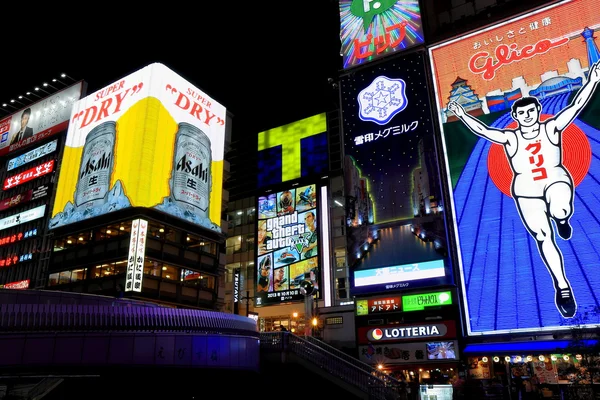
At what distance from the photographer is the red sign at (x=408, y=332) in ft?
116

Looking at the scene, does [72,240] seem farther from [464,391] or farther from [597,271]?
[597,271]

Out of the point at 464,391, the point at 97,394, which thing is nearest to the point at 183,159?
the point at 97,394

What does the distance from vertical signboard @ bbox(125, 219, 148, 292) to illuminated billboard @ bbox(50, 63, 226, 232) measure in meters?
2.17

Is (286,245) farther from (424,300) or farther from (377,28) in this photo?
(377,28)

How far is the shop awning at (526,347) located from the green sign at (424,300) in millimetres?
3935

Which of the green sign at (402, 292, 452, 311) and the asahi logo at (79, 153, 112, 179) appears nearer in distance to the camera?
the green sign at (402, 292, 452, 311)

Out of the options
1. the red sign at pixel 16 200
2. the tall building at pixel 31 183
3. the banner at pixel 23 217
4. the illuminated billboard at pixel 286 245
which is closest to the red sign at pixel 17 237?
the tall building at pixel 31 183

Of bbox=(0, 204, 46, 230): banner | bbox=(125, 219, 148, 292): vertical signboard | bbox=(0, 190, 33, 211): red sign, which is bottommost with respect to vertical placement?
bbox=(125, 219, 148, 292): vertical signboard

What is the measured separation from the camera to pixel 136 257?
44.8 meters

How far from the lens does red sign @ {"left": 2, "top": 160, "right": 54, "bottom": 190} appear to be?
66.2m

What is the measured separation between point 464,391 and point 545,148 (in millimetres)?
21489

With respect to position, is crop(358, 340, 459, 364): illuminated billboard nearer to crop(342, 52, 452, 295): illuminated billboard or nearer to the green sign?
the green sign

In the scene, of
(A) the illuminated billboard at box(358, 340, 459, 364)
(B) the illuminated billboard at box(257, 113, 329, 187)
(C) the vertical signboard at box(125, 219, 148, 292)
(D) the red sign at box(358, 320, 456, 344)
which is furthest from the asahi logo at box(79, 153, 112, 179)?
(A) the illuminated billboard at box(358, 340, 459, 364)

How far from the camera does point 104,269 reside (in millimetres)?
50375
